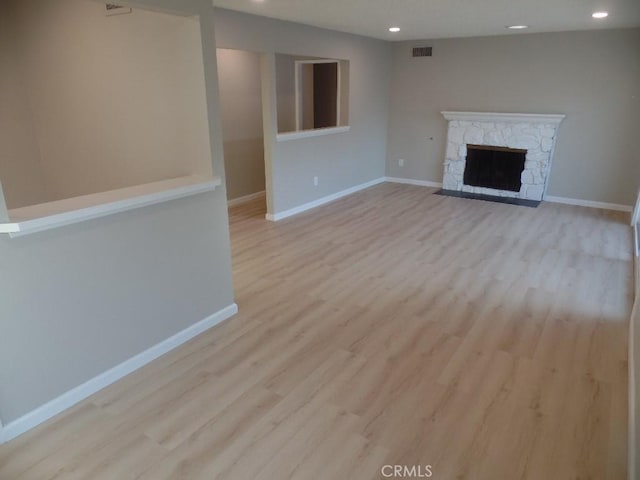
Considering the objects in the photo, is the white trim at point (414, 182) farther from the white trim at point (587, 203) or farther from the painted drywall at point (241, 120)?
the painted drywall at point (241, 120)

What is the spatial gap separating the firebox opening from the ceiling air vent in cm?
160

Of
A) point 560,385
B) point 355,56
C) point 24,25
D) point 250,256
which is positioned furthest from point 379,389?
point 355,56

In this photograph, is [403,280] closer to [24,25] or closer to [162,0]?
[162,0]

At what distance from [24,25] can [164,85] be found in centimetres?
212

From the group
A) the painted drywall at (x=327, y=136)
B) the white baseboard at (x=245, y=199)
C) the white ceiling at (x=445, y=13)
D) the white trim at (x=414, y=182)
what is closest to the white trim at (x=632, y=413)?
the white ceiling at (x=445, y=13)

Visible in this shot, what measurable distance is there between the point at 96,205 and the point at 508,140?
581 centimetres

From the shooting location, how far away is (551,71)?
5840 mm

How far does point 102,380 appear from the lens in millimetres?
2334

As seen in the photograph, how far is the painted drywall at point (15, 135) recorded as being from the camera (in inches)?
154

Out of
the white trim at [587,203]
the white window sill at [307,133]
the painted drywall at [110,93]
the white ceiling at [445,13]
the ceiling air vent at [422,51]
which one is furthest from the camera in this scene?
the ceiling air vent at [422,51]

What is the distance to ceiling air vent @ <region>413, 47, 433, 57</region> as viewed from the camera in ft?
21.8

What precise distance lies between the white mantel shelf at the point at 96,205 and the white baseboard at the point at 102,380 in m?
0.88

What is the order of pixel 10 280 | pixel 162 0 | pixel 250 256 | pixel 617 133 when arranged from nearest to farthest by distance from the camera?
pixel 10 280, pixel 162 0, pixel 250 256, pixel 617 133

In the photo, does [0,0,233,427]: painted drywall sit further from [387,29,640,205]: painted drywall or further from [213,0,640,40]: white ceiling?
[387,29,640,205]: painted drywall
